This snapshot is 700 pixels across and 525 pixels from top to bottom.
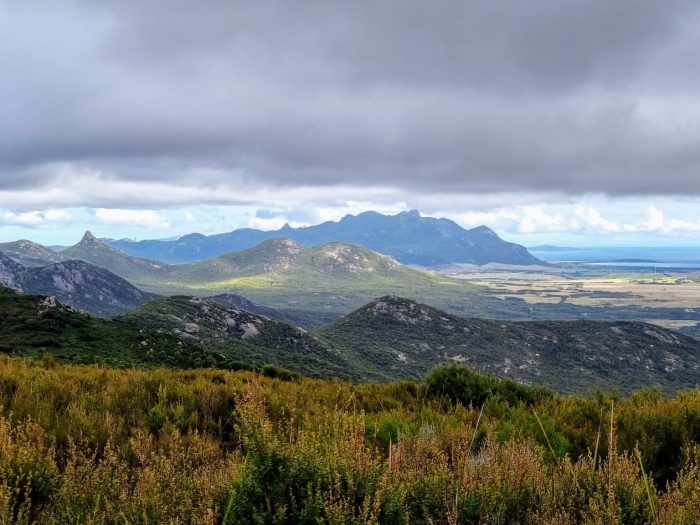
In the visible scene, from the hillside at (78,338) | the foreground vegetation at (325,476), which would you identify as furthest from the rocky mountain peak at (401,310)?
the foreground vegetation at (325,476)

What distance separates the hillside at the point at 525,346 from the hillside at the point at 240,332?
1767 cm

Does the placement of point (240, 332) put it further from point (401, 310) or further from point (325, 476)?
point (325, 476)

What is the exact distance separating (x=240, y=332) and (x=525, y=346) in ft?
325

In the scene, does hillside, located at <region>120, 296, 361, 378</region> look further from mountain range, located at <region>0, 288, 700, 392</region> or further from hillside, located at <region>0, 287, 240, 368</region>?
hillside, located at <region>0, 287, 240, 368</region>

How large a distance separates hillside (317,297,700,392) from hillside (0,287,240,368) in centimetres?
7218

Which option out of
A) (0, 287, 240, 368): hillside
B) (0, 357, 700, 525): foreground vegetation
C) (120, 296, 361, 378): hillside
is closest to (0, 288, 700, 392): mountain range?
(0, 287, 240, 368): hillside

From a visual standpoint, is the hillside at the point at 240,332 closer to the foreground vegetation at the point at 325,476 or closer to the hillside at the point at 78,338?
the hillside at the point at 78,338

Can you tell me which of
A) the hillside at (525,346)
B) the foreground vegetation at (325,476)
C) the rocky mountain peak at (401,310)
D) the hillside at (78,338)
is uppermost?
the foreground vegetation at (325,476)

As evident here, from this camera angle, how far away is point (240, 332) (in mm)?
98000

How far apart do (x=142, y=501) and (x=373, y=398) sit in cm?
829

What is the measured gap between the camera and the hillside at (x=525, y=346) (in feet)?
416

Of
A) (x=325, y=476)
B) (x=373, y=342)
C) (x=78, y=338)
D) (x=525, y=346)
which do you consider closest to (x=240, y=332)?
(x=373, y=342)

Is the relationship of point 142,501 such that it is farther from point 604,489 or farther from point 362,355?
point 362,355

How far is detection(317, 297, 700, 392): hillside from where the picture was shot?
12675cm
